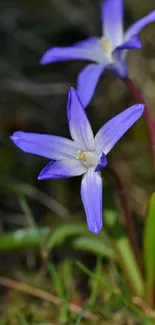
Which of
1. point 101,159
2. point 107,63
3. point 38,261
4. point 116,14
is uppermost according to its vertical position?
point 116,14

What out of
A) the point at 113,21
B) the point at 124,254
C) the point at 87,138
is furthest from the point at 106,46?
the point at 124,254

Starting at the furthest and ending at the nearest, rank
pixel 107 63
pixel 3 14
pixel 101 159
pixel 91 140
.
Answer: pixel 3 14
pixel 107 63
pixel 91 140
pixel 101 159

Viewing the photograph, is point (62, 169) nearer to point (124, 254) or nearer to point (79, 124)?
point (79, 124)

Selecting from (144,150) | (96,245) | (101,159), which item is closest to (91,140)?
(101,159)

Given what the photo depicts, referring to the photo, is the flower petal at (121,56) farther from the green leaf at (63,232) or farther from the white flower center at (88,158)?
the green leaf at (63,232)

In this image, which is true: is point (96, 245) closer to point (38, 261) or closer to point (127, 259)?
point (127, 259)

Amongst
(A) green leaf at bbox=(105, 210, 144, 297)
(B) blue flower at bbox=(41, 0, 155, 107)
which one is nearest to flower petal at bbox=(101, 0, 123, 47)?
(B) blue flower at bbox=(41, 0, 155, 107)

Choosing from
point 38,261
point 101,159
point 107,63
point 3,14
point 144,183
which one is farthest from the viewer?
point 3,14

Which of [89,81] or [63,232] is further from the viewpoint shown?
[63,232]
